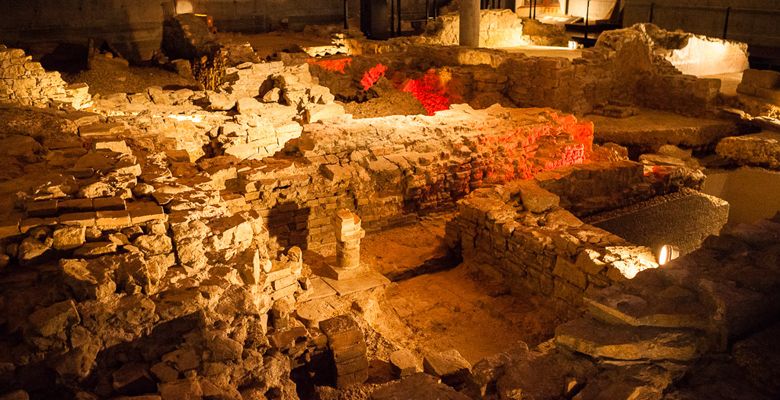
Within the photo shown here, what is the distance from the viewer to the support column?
48.5 ft

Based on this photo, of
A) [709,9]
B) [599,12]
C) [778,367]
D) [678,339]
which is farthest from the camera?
[599,12]

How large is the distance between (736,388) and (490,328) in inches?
144

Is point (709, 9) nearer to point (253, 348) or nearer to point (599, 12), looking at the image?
point (599, 12)

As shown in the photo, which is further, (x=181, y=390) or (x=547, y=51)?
(x=547, y=51)

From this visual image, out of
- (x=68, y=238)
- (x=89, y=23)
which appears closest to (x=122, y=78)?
(x=89, y=23)

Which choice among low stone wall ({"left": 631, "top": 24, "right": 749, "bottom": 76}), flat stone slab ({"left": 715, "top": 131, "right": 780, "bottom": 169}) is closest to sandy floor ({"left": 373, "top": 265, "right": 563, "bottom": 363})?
flat stone slab ({"left": 715, "top": 131, "right": 780, "bottom": 169})

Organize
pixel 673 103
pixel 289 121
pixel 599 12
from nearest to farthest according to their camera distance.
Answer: pixel 289 121, pixel 673 103, pixel 599 12

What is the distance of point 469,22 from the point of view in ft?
48.6

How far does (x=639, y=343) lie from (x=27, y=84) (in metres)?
8.28

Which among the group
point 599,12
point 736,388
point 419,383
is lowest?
point 419,383

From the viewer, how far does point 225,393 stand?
3.18m

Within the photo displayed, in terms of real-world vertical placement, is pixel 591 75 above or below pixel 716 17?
below

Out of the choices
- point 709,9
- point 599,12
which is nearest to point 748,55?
point 709,9

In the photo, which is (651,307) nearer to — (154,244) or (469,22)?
(154,244)
